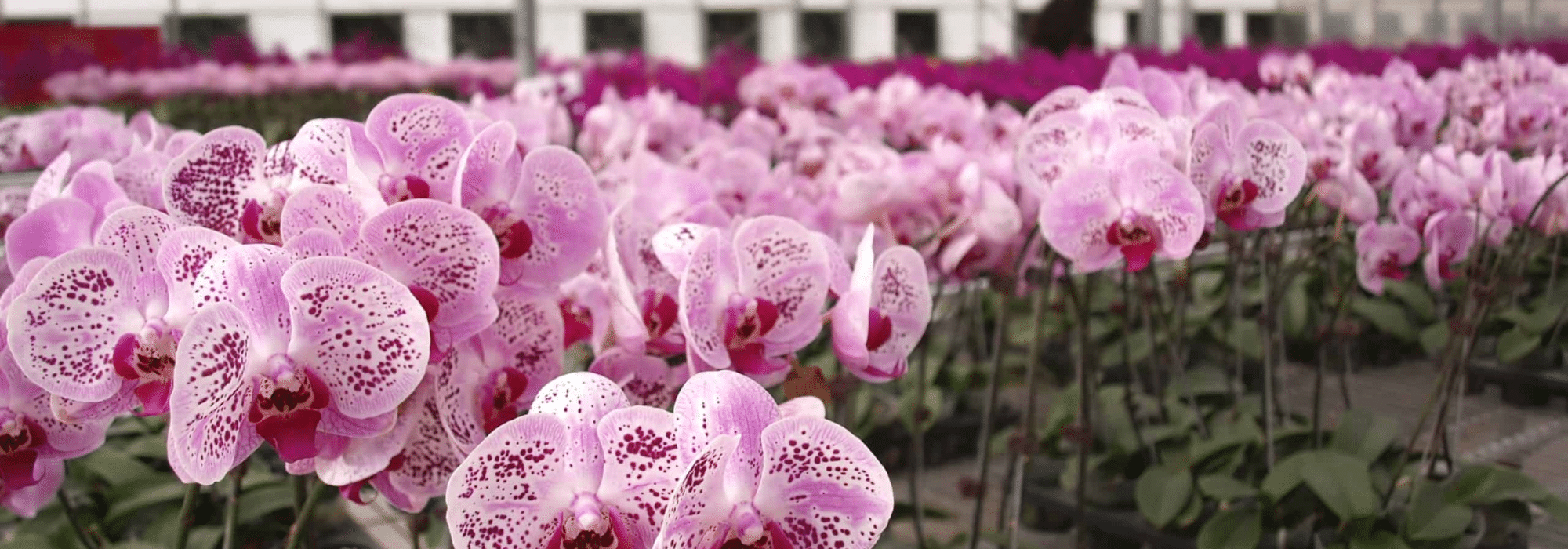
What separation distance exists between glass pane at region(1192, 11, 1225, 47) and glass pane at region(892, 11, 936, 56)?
9.07 feet

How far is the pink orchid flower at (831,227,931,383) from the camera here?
647 mm

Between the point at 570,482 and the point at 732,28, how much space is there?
1058 cm

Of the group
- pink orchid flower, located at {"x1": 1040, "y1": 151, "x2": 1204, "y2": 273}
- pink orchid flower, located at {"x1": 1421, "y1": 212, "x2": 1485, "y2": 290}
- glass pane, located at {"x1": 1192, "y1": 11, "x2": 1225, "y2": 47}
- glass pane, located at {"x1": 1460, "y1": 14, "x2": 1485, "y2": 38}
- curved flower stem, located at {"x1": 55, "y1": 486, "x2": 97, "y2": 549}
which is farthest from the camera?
glass pane, located at {"x1": 1192, "y1": 11, "x2": 1225, "y2": 47}

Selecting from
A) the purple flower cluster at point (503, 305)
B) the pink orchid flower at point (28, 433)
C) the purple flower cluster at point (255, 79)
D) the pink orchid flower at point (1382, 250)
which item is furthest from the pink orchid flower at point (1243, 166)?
the purple flower cluster at point (255, 79)

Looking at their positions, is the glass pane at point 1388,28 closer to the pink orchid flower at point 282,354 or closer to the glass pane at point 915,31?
the glass pane at point 915,31

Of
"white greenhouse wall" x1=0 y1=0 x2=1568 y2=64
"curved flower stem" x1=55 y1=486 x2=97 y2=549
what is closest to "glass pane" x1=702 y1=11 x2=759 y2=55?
"white greenhouse wall" x1=0 y1=0 x2=1568 y2=64

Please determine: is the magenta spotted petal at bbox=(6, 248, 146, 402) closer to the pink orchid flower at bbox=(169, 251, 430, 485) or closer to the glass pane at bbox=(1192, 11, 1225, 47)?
the pink orchid flower at bbox=(169, 251, 430, 485)

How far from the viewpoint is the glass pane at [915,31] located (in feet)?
36.6

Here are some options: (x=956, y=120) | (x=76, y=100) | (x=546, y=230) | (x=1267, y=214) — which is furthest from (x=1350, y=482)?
(x=76, y=100)

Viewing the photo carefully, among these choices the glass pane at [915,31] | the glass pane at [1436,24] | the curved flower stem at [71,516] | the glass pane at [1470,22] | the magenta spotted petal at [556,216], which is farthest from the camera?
the glass pane at [915,31]

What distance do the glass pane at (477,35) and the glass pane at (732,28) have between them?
1.75 m

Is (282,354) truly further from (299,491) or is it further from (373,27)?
(373,27)

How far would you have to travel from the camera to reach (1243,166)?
3.05 ft

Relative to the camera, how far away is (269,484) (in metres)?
1.37
